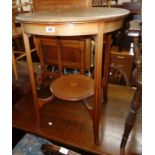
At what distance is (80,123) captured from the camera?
1298mm

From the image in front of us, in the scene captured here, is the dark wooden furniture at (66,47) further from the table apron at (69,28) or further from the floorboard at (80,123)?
the table apron at (69,28)

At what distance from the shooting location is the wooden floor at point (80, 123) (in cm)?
111

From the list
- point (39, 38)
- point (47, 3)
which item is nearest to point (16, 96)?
point (39, 38)

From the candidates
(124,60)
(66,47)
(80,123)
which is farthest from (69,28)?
(124,60)

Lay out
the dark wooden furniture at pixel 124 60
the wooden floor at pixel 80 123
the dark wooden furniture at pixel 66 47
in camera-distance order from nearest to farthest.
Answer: the wooden floor at pixel 80 123 < the dark wooden furniture at pixel 66 47 < the dark wooden furniture at pixel 124 60

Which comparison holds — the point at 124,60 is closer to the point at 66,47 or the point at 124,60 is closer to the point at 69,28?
the point at 66,47

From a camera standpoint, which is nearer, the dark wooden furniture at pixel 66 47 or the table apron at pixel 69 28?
the table apron at pixel 69 28

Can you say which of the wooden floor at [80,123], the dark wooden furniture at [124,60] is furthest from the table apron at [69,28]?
the dark wooden furniture at [124,60]

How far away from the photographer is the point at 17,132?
52.2 inches

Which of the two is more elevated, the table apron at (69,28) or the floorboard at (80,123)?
the table apron at (69,28)
